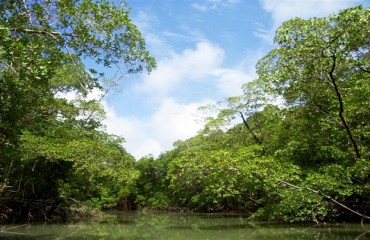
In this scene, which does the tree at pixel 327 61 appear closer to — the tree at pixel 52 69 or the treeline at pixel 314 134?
the treeline at pixel 314 134

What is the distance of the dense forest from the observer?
23.3ft

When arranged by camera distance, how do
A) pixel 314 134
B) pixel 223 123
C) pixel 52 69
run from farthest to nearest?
pixel 223 123 → pixel 314 134 → pixel 52 69

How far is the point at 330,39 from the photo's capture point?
29.5 feet

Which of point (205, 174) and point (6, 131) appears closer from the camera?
point (6, 131)

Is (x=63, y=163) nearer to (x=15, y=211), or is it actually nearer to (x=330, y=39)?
(x=15, y=211)

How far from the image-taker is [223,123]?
22.7 m

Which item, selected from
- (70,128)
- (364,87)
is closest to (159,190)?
(70,128)

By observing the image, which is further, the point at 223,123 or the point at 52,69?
the point at 223,123

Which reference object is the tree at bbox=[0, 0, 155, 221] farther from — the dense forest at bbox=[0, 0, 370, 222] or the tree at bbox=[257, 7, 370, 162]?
the tree at bbox=[257, 7, 370, 162]

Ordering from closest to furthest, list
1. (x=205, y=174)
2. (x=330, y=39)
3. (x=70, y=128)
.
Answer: (x=330, y=39) → (x=205, y=174) → (x=70, y=128)

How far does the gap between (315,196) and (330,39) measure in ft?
16.1

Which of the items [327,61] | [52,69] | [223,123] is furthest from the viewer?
[223,123]

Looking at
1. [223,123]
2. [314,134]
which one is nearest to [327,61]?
[314,134]

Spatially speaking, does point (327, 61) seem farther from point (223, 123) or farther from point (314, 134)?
point (223, 123)
